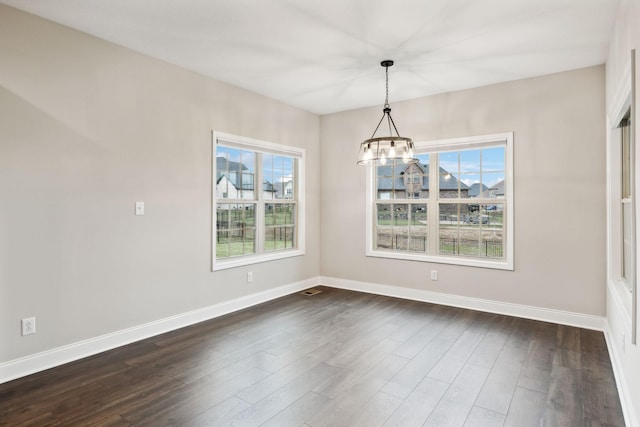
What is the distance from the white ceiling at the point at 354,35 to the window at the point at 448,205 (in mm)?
937

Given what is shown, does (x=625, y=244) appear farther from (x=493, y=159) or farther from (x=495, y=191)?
(x=493, y=159)

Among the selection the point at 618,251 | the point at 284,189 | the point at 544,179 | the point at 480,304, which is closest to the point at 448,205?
the point at 544,179

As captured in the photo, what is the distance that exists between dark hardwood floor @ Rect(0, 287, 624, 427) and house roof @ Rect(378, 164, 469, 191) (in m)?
1.77

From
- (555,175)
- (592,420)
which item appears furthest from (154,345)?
(555,175)

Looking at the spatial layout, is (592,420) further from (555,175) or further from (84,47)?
(84,47)

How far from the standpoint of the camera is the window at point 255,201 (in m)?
4.43

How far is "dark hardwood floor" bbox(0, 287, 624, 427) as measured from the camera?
2.25 metres

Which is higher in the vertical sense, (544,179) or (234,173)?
(234,173)

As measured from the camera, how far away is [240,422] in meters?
2.18

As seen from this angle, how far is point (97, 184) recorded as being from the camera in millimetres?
3195

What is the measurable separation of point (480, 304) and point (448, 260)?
64 centimetres

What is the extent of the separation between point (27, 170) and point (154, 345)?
1.79m

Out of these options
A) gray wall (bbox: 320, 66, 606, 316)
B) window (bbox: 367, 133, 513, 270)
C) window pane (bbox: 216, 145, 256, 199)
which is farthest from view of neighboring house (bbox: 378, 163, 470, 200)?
window pane (bbox: 216, 145, 256, 199)

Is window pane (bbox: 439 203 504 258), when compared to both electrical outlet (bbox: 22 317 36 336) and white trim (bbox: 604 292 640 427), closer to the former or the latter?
white trim (bbox: 604 292 640 427)
